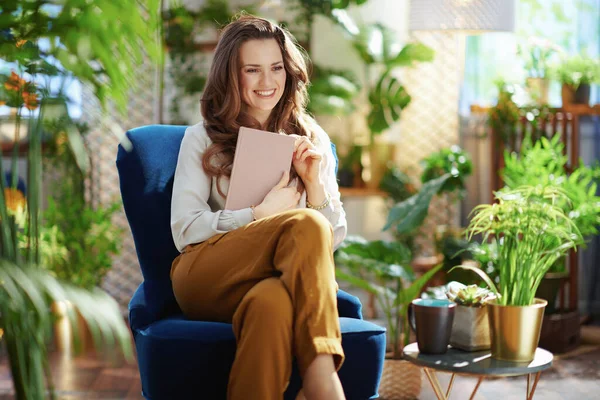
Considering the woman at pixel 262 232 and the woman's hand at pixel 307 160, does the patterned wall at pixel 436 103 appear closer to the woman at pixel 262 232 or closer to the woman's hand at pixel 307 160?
the woman at pixel 262 232

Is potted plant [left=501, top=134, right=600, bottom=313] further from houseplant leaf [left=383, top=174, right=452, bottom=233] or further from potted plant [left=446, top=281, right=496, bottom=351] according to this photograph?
potted plant [left=446, top=281, right=496, bottom=351]

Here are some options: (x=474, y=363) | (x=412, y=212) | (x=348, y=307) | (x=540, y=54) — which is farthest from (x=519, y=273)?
(x=540, y=54)

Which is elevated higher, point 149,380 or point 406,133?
point 406,133

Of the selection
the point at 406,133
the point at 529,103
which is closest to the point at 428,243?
the point at 406,133

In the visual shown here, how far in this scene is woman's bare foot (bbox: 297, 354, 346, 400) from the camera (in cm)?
179

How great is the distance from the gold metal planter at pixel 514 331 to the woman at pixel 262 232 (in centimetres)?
42

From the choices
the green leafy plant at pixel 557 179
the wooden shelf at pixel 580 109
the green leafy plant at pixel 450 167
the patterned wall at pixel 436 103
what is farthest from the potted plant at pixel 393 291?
the patterned wall at pixel 436 103

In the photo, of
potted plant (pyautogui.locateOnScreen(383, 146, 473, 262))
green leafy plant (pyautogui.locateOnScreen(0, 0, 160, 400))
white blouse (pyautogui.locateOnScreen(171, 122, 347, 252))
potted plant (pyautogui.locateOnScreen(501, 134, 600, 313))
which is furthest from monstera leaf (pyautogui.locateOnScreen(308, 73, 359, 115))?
green leafy plant (pyautogui.locateOnScreen(0, 0, 160, 400))

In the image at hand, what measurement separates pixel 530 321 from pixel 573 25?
3.00 m

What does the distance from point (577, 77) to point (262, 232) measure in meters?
2.60

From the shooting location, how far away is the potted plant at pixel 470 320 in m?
2.09

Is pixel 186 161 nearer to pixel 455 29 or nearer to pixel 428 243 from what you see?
pixel 455 29

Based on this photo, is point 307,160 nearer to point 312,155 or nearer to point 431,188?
point 312,155

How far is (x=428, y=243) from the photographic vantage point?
5004 millimetres
